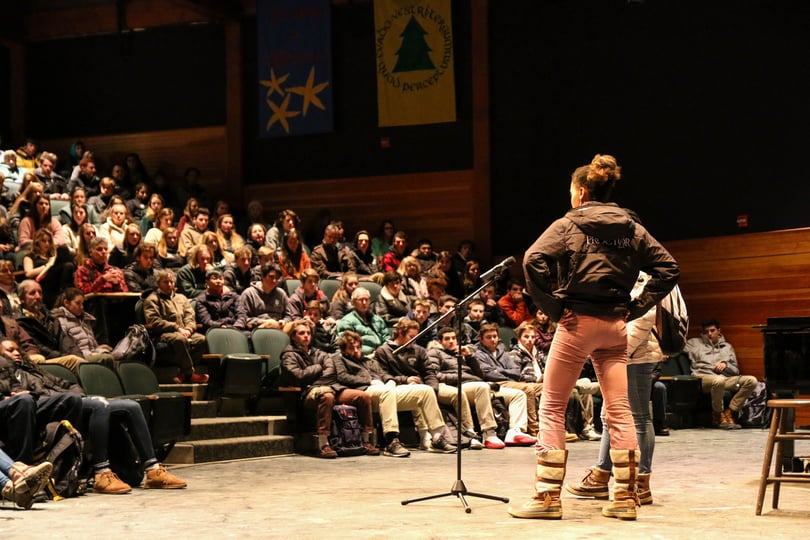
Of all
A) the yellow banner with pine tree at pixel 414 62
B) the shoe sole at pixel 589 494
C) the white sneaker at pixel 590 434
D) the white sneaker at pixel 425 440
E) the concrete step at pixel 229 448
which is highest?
the yellow banner with pine tree at pixel 414 62

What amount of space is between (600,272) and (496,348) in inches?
203

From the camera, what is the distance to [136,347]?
772 centimetres

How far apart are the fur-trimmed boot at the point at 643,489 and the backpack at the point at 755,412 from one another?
564 cm

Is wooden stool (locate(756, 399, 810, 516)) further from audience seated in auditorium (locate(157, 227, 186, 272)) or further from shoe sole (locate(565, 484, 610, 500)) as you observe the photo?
audience seated in auditorium (locate(157, 227, 186, 272))

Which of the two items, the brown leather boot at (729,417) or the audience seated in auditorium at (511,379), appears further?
the brown leather boot at (729,417)

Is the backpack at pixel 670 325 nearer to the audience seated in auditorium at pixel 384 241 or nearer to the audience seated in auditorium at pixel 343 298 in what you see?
the audience seated in auditorium at pixel 343 298

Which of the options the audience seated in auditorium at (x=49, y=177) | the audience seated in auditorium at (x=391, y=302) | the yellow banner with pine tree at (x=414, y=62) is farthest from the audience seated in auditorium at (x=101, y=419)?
the yellow banner with pine tree at (x=414, y=62)

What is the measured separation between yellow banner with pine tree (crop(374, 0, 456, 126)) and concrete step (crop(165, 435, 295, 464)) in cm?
544

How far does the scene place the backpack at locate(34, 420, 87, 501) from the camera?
18.2ft

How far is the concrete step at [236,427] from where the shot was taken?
296 inches

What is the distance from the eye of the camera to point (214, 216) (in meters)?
11.9

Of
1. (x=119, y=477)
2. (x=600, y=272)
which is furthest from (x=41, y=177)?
(x=600, y=272)

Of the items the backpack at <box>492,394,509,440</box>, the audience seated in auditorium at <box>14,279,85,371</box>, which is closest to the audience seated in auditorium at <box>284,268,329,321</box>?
the backpack at <box>492,394,509,440</box>

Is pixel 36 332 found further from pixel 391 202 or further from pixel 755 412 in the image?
pixel 755 412
